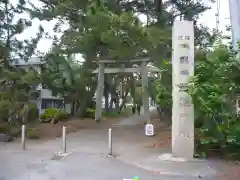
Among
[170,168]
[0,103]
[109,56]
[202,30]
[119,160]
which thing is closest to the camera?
[170,168]

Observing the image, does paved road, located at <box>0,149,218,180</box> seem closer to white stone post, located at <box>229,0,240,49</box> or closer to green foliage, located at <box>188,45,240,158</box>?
green foliage, located at <box>188,45,240,158</box>

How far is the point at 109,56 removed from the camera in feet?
71.7

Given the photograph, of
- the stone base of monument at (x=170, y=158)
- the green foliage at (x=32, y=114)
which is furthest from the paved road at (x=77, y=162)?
the green foliage at (x=32, y=114)

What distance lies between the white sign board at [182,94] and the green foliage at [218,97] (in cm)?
35

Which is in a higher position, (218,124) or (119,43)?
(119,43)

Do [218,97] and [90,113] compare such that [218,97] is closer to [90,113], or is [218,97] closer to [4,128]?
[4,128]

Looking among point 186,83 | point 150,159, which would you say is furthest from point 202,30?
point 150,159

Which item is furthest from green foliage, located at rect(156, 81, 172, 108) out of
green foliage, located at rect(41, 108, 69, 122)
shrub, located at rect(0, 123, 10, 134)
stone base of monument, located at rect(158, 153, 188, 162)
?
green foliage, located at rect(41, 108, 69, 122)

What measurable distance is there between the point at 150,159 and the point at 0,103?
8.70 m

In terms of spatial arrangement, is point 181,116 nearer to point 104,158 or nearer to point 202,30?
point 104,158

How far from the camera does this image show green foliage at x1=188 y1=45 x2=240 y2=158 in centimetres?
985

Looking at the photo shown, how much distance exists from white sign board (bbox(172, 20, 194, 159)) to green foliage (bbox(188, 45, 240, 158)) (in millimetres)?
346

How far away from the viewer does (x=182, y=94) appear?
10766mm

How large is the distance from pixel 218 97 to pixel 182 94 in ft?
4.49
